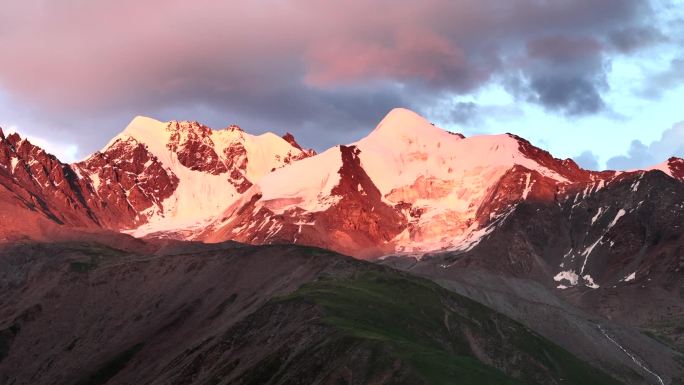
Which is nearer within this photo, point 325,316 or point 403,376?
point 403,376

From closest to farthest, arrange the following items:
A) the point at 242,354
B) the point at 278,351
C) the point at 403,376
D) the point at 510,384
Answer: the point at 403,376, the point at 510,384, the point at 278,351, the point at 242,354

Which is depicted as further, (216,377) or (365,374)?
(216,377)

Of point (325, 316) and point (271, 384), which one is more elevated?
point (325, 316)

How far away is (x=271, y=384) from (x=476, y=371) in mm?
31359

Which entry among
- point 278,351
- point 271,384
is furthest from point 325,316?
point 271,384

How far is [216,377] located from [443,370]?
50807 millimetres

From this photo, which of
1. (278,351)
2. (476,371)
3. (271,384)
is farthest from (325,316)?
(476,371)

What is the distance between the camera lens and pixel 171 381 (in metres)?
200

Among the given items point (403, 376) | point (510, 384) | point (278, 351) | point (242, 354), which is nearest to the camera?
point (403, 376)

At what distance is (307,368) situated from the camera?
164 m

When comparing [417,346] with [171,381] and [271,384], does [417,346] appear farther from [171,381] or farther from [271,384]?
[171,381]

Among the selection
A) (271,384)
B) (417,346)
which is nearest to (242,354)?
(271,384)

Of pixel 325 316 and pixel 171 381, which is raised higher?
pixel 325 316

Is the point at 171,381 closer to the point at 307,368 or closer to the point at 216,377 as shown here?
the point at 216,377
